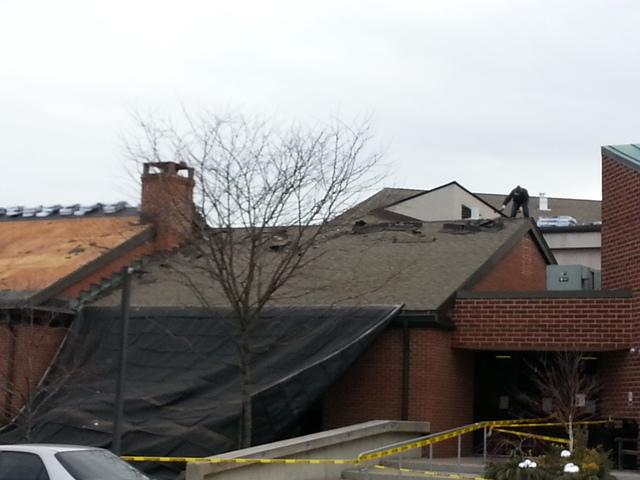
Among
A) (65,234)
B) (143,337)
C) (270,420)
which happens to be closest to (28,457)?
(270,420)

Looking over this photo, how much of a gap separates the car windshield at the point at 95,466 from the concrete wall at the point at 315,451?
11.3ft

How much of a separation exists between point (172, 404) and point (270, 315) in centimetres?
291

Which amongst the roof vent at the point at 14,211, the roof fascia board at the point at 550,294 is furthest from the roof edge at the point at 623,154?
the roof vent at the point at 14,211

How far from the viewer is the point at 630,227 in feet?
78.8

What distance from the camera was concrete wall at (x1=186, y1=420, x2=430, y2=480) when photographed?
17.5m

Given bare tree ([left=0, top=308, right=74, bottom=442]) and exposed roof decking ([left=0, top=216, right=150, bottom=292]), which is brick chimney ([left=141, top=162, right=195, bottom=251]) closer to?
exposed roof decking ([left=0, top=216, right=150, bottom=292])

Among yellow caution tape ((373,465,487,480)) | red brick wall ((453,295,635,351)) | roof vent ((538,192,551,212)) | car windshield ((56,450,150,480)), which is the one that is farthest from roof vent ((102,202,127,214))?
roof vent ((538,192,551,212))

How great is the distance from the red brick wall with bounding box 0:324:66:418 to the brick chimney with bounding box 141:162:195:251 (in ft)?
13.8

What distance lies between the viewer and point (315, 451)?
20.3 metres

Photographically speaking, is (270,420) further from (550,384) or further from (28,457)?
(28,457)

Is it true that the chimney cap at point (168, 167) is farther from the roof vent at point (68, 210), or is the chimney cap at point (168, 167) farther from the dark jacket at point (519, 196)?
the dark jacket at point (519, 196)

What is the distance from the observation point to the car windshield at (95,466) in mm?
12570

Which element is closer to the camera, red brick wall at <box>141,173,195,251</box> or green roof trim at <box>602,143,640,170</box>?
green roof trim at <box>602,143,640,170</box>

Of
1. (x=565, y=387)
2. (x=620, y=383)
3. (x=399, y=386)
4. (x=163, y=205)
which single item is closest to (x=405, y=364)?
(x=399, y=386)
